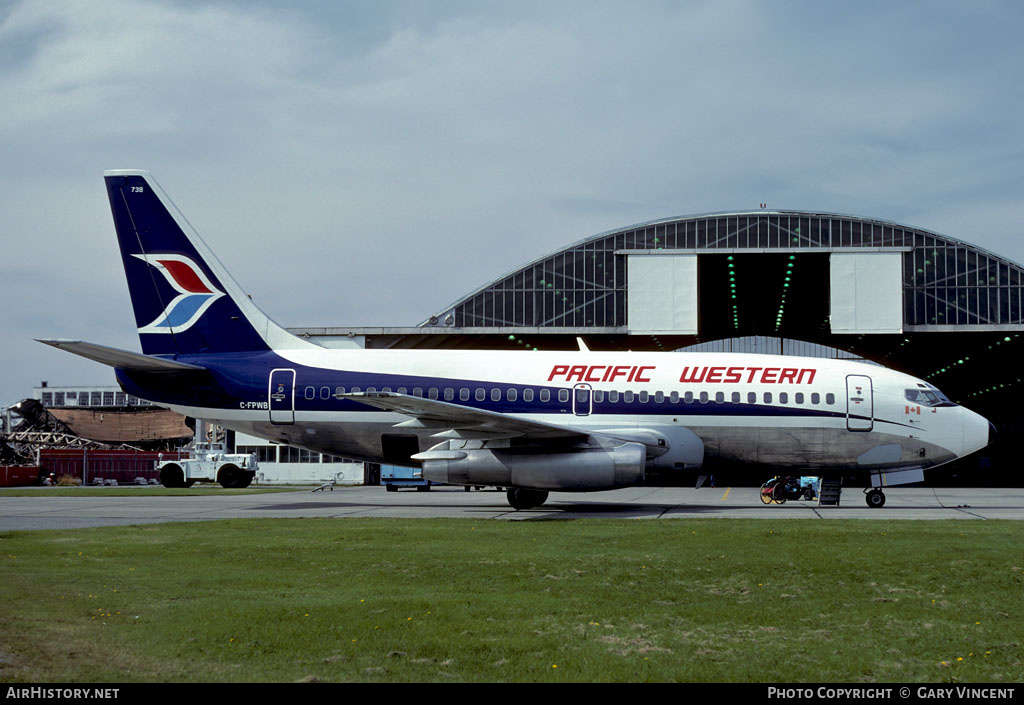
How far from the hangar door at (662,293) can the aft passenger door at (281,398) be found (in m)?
22.0

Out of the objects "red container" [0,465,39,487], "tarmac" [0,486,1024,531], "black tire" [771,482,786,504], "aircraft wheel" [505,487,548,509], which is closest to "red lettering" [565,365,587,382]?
"aircraft wheel" [505,487,548,509]

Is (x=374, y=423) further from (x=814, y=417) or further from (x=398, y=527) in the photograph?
(x=814, y=417)

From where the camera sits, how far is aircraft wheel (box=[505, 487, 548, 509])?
23.8 meters

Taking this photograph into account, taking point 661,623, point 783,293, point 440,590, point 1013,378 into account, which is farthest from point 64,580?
point 1013,378

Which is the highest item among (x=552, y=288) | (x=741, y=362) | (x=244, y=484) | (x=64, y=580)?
(x=552, y=288)

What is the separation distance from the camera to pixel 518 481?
71.0 ft

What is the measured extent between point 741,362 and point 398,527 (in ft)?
37.5

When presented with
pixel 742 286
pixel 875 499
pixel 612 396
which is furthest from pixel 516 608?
pixel 742 286

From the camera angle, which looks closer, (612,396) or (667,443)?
(667,443)

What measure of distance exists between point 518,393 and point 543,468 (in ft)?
9.93

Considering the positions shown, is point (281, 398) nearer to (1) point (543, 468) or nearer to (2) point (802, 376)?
(1) point (543, 468)

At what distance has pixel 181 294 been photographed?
25.5 meters

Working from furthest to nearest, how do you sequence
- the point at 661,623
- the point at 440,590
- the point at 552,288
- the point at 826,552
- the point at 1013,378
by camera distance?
the point at 1013,378
the point at 552,288
the point at 826,552
the point at 440,590
the point at 661,623

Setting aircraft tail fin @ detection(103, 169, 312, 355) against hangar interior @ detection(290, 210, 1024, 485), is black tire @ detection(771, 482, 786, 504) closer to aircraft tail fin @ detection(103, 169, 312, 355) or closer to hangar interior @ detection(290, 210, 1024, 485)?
hangar interior @ detection(290, 210, 1024, 485)
